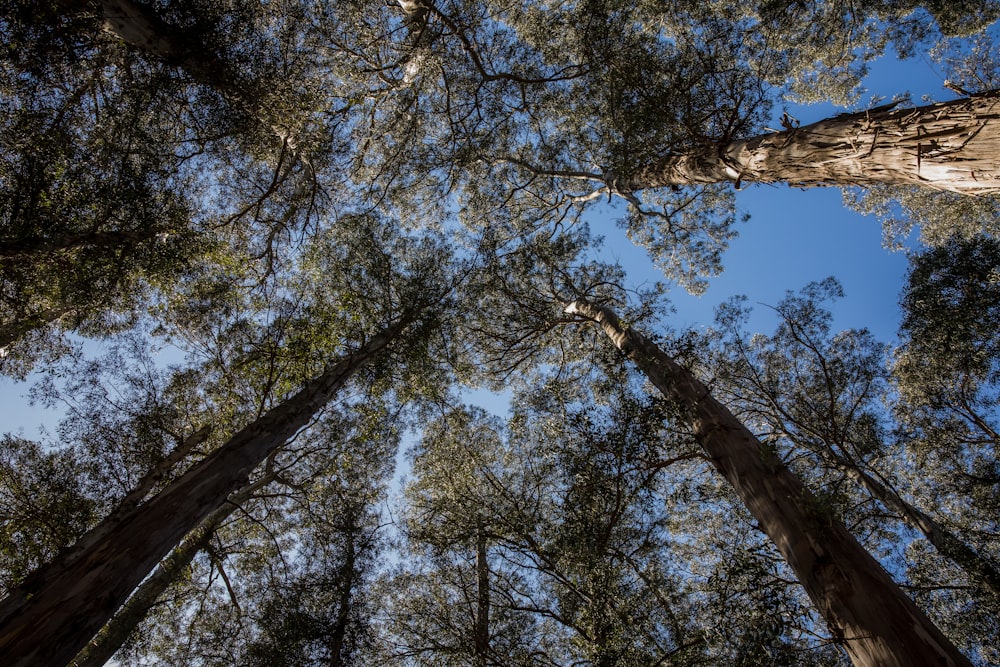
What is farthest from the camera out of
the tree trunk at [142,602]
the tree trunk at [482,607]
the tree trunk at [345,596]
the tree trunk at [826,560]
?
the tree trunk at [142,602]

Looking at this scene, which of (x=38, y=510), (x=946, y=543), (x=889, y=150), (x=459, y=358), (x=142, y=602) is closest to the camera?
(x=889, y=150)

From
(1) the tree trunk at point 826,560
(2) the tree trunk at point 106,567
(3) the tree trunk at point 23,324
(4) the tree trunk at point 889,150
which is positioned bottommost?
(2) the tree trunk at point 106,567

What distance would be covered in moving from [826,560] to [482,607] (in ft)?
15.7

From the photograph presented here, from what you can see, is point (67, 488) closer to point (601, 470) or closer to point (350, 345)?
point (350, 345)

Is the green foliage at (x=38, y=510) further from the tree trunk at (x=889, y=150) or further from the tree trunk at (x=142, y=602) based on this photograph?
the tree trunk at (x=889, y=150)

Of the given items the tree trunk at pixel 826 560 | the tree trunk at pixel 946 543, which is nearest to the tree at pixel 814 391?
the tree trunk at pixel 946 543

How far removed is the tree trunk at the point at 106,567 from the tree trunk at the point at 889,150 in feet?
22.3

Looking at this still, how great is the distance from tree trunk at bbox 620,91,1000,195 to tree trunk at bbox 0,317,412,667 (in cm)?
681

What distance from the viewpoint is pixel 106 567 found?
2979 millimetres

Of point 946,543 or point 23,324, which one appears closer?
point 946,543

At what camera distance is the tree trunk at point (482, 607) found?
520cm

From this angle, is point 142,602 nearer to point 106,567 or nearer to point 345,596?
point 345,596

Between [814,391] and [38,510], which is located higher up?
[814,391]

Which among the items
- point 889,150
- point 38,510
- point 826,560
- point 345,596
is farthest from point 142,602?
point 889,150
